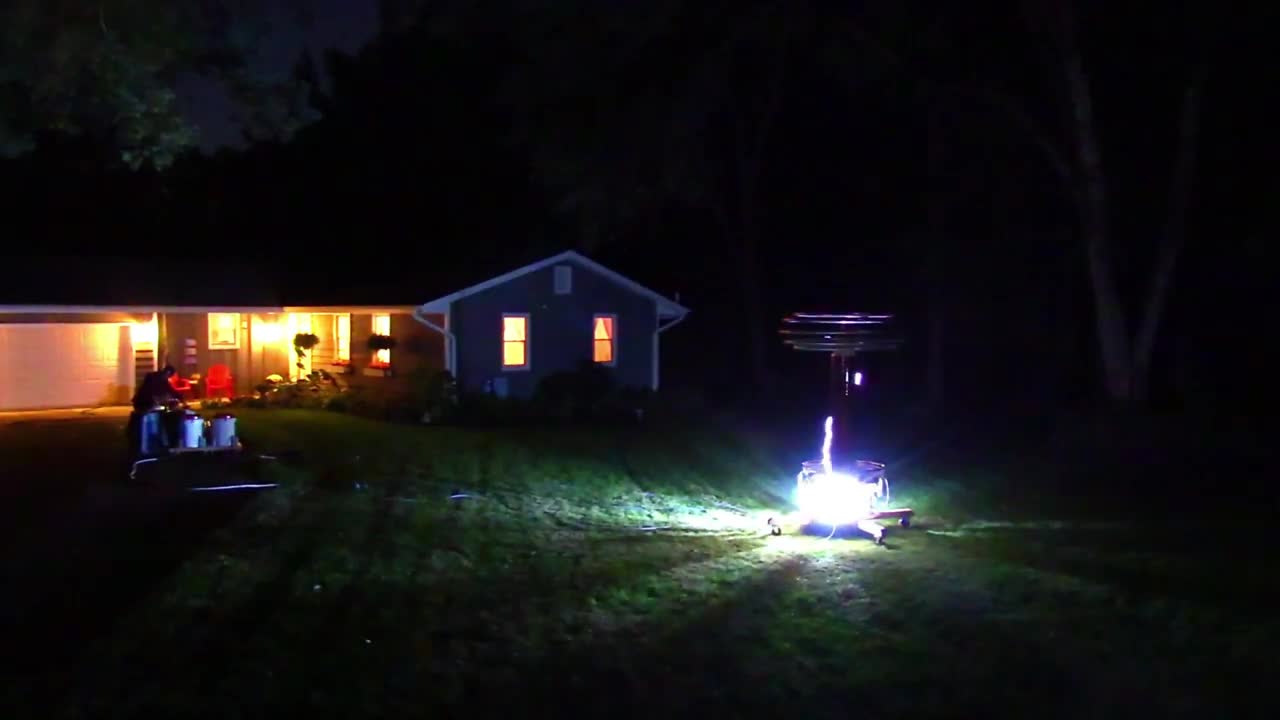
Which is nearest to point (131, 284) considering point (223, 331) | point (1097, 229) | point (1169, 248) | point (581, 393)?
point (223, 331)

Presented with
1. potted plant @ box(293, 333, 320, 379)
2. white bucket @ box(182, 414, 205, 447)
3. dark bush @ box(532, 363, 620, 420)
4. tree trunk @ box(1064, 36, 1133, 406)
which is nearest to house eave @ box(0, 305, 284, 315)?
potted plant @ box(293, 333, 320, 379)

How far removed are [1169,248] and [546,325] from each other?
40.5 feet

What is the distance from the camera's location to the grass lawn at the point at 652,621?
7328mm

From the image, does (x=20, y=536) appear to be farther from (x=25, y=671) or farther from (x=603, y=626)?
(x=603, y=626)

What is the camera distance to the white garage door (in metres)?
23.1

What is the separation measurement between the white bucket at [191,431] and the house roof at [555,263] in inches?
292

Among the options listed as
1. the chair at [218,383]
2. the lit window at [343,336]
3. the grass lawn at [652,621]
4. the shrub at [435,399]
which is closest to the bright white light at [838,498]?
the grass lawn at [652,621]

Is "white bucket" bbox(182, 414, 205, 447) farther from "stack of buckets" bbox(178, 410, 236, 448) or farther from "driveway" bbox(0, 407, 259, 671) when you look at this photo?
"driveway" bbox(0, 407, 259, 671)

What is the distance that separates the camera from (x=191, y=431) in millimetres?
17234

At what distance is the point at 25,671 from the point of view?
7.62 m

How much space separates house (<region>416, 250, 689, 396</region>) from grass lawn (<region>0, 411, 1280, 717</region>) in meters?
11.1

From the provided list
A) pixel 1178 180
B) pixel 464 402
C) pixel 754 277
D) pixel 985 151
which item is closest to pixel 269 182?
pixel 754 277

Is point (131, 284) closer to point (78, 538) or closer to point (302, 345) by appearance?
point (302, 345)

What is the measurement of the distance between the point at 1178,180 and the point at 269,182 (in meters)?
28.8
